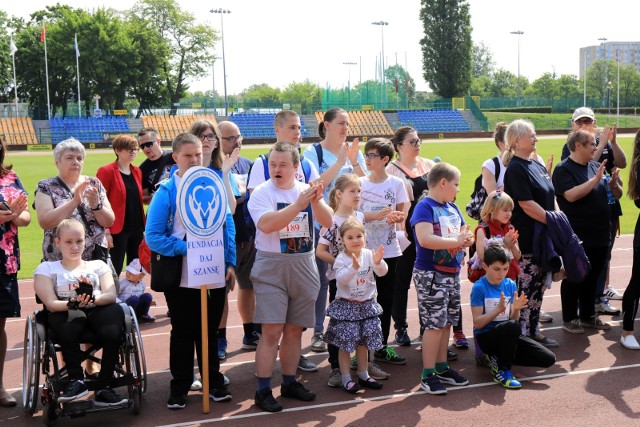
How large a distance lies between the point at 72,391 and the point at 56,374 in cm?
17

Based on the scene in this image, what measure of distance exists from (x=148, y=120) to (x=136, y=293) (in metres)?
61.5

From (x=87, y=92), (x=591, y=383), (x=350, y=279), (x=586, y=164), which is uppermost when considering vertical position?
(x=87, y=92)

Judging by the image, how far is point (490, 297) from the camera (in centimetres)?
619

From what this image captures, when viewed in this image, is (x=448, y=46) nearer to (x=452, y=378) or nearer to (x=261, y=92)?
(x=261, y=92)

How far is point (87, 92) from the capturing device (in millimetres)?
80188

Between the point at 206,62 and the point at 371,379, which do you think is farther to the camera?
the point at 206,62

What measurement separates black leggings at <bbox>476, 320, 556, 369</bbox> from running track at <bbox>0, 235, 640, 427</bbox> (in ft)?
0.43

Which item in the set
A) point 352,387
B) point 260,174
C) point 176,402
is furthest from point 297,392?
point 260,174

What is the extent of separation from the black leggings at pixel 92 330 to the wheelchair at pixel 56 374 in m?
0.05

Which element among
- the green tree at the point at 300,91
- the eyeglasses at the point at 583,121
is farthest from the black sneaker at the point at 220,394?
the green tree at the point at 300,91

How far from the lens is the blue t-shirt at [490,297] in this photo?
6.16 m

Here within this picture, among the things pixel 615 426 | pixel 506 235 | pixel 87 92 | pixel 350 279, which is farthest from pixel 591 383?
pixel 87 92

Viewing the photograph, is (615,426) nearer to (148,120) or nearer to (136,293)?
(136,293)

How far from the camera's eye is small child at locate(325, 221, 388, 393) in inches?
228
